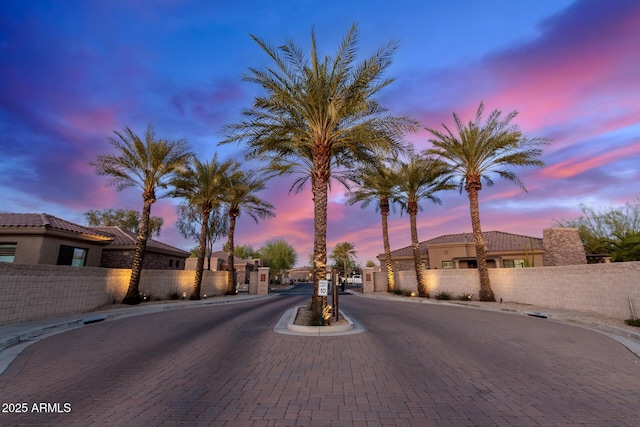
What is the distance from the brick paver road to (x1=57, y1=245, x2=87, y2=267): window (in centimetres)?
1570

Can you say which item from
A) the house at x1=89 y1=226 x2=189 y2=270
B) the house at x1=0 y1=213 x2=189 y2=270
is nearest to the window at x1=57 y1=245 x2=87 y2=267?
the house at x1=0 y1=213 x2=189 y2=270

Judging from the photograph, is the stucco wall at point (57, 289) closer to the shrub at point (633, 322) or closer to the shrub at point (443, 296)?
the shrub at point (443, 296)

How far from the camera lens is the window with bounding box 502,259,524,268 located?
31.7 m

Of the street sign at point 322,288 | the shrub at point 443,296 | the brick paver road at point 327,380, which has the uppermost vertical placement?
the street sign at point 322,288

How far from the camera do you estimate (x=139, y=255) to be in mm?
19391

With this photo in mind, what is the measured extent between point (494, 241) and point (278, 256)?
139ft

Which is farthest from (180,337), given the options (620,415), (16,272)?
(620,415)

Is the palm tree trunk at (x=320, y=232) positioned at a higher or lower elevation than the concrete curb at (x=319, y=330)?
higher

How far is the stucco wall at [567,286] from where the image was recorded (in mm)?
12094

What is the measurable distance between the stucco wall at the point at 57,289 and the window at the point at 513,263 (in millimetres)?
32173

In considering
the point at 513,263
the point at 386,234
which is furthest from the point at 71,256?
the point at 513,263

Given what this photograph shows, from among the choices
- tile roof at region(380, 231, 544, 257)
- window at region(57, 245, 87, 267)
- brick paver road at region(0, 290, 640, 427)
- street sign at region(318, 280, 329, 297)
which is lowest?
brick paver road at region(0, 290, 640, 427)

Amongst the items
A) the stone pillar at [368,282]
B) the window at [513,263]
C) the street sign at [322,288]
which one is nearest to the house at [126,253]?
the street sign at [322,288]

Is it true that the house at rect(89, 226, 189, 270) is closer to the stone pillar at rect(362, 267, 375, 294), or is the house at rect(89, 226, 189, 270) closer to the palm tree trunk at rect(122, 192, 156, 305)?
the palm tree trunk at rect(122, 192, 156, 305)
